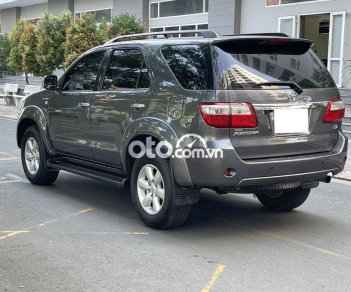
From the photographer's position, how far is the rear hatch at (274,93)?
479 cm

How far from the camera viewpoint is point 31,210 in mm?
6125

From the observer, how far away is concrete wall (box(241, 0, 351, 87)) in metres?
15.5

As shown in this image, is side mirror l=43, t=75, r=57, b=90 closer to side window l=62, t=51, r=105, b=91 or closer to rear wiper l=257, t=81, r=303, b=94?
side window l=62, t=51, r=105, b=91

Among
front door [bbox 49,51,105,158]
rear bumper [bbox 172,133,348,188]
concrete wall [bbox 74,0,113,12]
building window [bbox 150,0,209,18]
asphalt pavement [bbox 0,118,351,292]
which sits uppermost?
concrete wall [bbox 74,0,113,12]

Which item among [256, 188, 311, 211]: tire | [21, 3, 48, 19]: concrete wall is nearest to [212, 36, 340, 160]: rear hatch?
[256, 188, 311, 211]: tire

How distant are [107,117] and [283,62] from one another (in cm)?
195

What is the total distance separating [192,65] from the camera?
5062mm

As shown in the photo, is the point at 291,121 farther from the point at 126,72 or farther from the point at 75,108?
the point at 75,108

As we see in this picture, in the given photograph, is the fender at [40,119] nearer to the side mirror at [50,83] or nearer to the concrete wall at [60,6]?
the side mirror at [50,83]

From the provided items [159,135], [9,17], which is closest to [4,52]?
[9,17]

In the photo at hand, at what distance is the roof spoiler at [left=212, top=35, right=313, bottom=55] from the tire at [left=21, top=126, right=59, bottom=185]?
3164 millimetres

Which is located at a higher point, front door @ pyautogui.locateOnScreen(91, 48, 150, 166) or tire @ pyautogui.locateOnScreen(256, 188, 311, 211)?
front door @ pyautogui.locateOnScreen(91, 48, 150, 166)

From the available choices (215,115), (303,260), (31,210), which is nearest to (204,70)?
(215,115)

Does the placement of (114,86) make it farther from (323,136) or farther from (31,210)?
(323,136)
